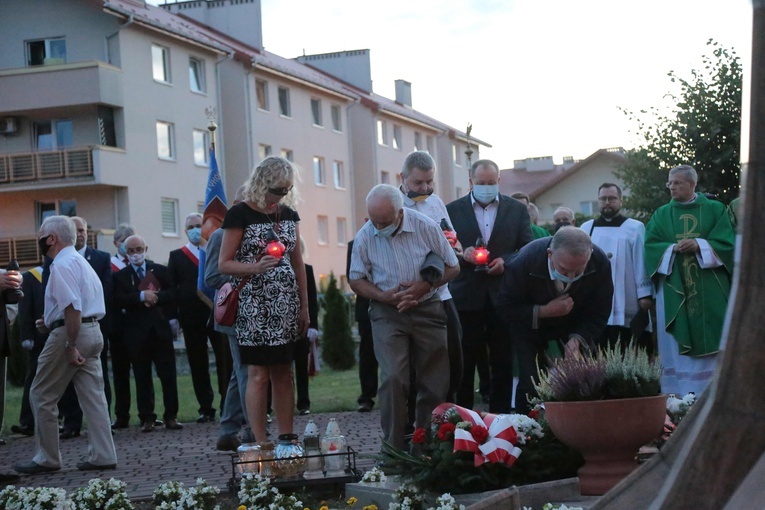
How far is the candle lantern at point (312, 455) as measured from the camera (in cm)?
789

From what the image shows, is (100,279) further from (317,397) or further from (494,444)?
(494,444)

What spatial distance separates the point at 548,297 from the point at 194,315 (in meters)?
6.43

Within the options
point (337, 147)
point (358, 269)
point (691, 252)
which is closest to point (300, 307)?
Answer: point (358, 269)

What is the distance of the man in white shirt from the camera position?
9602 mm

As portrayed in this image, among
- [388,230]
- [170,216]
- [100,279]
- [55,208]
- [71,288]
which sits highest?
[55,208]

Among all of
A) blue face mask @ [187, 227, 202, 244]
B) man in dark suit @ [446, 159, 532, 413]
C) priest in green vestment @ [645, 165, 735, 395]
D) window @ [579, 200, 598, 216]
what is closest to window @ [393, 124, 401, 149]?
window @ [579, 200, 598, 216]

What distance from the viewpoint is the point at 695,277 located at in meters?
11.5

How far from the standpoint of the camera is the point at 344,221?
5750cm

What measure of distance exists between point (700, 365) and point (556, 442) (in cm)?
510

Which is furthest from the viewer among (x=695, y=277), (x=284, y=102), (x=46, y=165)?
(x=284, y=102)

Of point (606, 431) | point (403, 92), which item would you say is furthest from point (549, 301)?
point (403, 92)

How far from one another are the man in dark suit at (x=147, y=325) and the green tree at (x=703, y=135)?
12.0m

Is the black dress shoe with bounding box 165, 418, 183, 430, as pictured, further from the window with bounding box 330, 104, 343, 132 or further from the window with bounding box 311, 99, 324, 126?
the window with bounding box 330, 104, 343, 132

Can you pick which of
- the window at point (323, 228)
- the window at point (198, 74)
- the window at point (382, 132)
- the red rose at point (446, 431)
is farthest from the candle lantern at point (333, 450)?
the window at point (382, 132)
